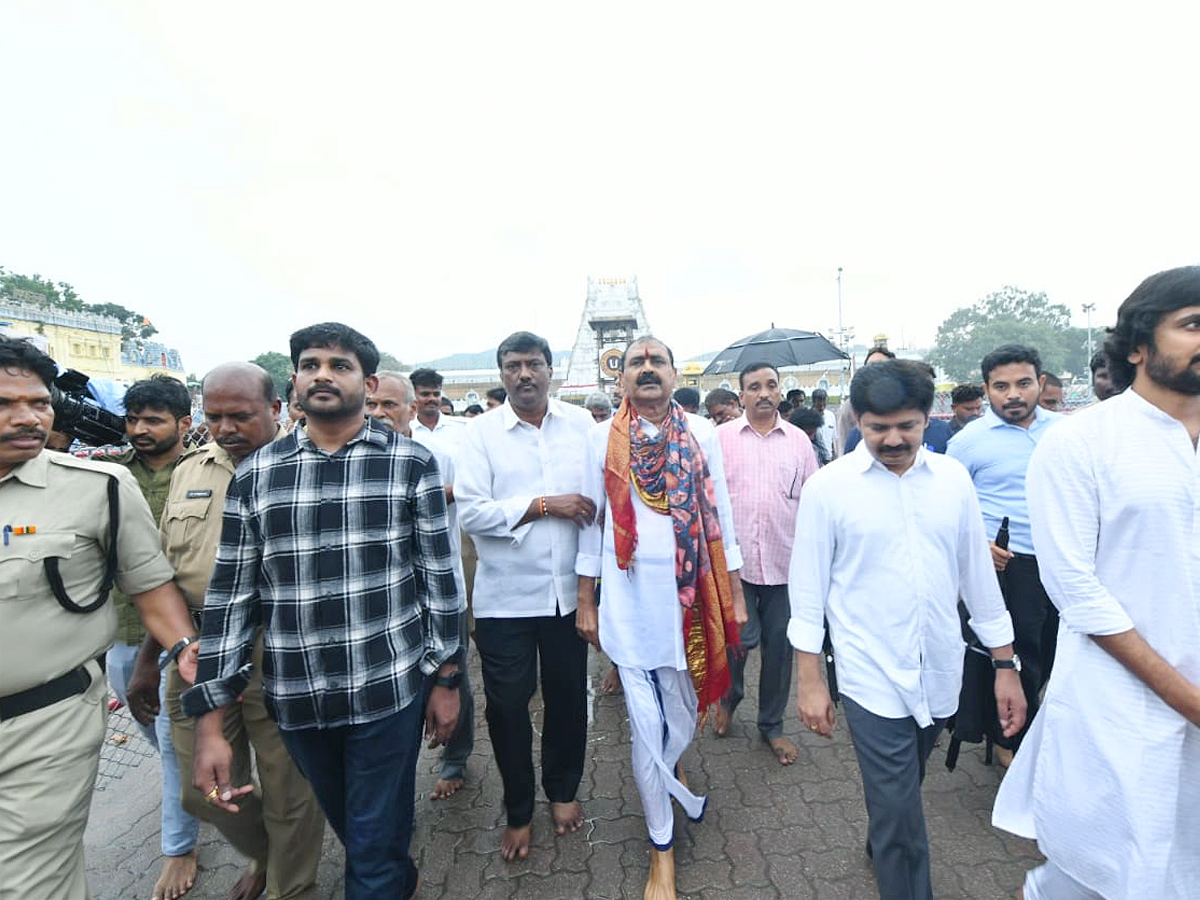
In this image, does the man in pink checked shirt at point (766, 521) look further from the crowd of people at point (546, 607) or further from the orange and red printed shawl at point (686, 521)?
the orange and red printed shawl at point (686, 521)

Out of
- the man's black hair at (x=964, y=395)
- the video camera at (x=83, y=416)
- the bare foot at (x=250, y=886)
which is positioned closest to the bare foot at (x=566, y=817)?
the bare foot at (x=250, y=886)

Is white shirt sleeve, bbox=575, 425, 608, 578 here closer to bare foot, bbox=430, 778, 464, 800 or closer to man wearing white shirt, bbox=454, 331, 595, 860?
man wearing white shirt, bbox=454, 331, 595, 860

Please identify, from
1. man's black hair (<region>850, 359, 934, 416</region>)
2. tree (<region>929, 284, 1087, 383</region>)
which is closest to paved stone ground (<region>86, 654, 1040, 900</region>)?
man's black hair (<region>850, 359, 934, 416</region>)

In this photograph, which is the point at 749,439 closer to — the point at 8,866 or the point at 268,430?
the point at 268,430

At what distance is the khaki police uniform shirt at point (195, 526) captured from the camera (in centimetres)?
223

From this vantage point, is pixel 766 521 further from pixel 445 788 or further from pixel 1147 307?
pixel 445 788

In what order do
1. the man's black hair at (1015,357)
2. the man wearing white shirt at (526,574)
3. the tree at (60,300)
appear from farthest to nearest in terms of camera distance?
the tree at (60,300) < the man's black hair at (1015,357) < the man wearing white shirt at (526,574)

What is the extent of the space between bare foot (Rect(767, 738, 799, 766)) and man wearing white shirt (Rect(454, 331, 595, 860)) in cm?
113

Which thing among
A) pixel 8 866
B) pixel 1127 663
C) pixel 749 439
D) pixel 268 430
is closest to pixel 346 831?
pixel 8 866

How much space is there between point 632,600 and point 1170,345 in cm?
186

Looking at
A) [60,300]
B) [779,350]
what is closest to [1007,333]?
[779,350]

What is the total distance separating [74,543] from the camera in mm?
1730

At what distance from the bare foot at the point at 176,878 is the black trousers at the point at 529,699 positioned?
133cm

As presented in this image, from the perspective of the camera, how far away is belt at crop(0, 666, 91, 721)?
1.60 metres
